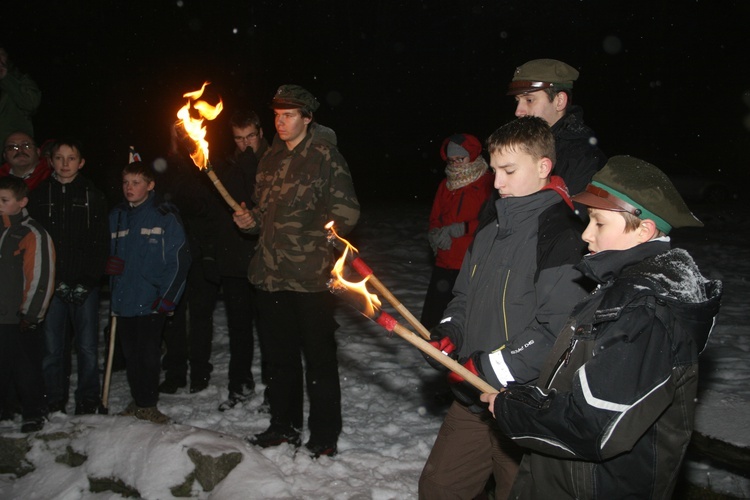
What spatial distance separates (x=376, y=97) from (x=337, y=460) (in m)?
27.5

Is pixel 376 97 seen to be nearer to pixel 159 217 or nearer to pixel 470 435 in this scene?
pixel 159 217

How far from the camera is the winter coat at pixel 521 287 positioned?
262 cm

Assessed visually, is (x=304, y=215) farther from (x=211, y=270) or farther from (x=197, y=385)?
(x=197, y=385)

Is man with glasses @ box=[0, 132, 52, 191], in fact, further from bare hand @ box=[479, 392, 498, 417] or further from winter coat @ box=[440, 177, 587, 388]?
bare hand @ box=[479, 392, 498, 417]

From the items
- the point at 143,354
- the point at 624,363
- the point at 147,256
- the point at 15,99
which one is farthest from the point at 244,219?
the point at 15,99

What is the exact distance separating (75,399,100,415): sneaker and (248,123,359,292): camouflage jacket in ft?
6.27

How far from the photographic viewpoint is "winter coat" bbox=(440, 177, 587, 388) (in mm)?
2619

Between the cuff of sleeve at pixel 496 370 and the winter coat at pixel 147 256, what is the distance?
312cm

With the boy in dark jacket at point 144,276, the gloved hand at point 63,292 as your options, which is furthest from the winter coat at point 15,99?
the gloved hand at point 63,292

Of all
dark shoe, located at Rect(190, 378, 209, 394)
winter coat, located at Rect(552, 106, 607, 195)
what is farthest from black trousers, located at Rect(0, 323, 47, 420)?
winter coat, located at Rect(552, 106, 607, 195)

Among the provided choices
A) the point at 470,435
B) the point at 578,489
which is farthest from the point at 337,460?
the point at 578,489

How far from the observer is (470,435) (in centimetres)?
304

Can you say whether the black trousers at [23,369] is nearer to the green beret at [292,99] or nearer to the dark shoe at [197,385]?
the dark shoe at [197,385]

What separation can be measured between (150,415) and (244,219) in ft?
5.93
